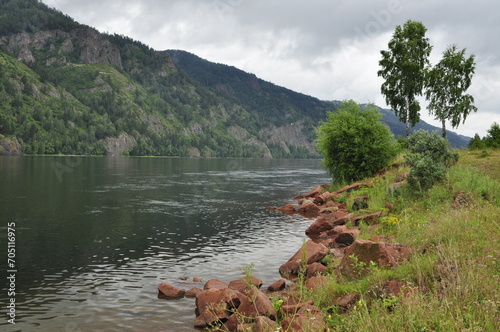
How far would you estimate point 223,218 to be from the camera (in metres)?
32.3

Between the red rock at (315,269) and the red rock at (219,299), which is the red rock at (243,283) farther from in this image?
the red rock at (315,269)

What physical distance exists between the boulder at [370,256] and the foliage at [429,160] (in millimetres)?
12432

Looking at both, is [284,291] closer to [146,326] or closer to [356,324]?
[146,326]

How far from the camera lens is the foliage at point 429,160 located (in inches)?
991

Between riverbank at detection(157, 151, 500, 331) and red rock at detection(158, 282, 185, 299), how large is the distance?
2825mm

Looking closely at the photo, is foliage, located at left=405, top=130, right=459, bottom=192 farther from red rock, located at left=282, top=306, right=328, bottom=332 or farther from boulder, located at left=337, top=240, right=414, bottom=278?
red rock, located at left=282, top=306, right=328, bottom=332

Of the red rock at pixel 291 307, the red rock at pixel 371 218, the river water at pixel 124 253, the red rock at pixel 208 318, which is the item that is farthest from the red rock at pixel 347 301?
the red rock at pixel 371 218

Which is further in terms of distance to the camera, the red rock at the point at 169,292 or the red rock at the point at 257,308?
the red rock at the point at 169,292

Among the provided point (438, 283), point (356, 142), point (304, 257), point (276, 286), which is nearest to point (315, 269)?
point (304, 257)

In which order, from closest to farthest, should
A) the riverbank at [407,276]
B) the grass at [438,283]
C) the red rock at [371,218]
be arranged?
the grass at [438,283] < the riverbank at [407,276] < the red rock at [371,218]

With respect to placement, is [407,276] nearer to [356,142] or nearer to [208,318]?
[208,318]

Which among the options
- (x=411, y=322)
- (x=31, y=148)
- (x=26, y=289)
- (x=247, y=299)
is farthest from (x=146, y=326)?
(x=31, y=148)

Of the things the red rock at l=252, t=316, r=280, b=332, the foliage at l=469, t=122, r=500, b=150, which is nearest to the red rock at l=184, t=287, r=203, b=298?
the red rock at l=252, t=316, r=280, b=332

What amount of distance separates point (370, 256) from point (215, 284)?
251 inches
